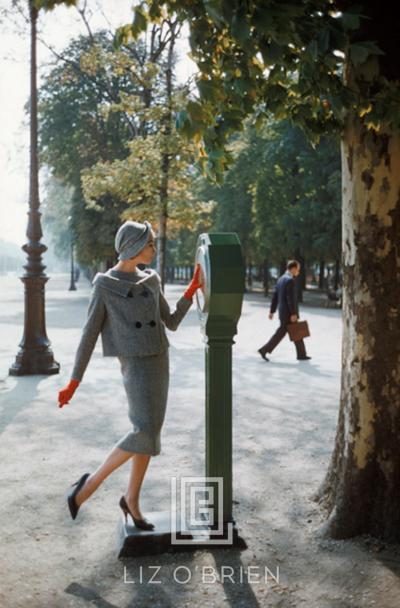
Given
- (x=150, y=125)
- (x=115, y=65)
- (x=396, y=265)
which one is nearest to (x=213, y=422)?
(x=396, y=265)

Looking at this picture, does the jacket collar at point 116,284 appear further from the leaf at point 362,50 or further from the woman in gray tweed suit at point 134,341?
the leaf at point 362,50

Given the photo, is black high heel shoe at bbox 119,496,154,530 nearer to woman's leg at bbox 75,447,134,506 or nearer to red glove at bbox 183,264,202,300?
woman's leg at bbox 75,447,134,506

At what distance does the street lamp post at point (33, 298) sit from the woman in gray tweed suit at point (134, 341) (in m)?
6.58

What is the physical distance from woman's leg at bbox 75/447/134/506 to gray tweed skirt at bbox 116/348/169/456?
0.19 feet

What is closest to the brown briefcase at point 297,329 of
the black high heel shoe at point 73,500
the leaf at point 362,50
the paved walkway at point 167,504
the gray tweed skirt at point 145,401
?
the paved walkway at point 167,504

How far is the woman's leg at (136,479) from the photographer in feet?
12.1

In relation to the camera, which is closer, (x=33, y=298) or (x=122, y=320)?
(x=122, y=320)

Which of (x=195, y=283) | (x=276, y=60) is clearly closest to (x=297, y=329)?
(x=195, y=283)

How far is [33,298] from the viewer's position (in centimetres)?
1017

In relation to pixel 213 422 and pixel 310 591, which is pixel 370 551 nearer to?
pixel 310 591

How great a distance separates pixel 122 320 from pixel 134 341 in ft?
0.46

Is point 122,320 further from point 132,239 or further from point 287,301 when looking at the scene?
point 287,301

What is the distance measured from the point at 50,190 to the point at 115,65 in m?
39.7

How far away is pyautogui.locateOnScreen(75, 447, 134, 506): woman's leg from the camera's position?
366cm
